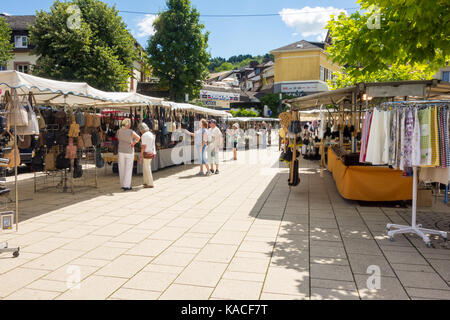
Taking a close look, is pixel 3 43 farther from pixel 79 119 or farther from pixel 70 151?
pixel 70 151

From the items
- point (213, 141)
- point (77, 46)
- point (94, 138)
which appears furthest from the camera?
point (77, 46)

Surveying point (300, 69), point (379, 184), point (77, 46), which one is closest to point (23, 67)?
point (77, 46)

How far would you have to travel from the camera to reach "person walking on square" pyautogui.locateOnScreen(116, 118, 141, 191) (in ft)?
28.5

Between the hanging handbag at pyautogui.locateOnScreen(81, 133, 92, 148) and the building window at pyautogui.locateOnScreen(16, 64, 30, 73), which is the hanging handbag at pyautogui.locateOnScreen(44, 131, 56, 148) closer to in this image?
the hanging handbag at pyautogui.locateOnScreen(81, 133, 92, 148)

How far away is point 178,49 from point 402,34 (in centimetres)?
2252

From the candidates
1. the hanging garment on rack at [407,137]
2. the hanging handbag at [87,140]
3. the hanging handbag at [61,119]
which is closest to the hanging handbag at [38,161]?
the hanging handbag at [61,119]

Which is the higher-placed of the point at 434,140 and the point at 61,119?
the point at 61,119

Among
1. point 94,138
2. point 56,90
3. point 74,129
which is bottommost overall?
point 94,138

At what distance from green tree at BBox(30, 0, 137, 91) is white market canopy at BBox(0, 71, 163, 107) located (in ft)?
30.8

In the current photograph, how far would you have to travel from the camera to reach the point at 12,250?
168 inches

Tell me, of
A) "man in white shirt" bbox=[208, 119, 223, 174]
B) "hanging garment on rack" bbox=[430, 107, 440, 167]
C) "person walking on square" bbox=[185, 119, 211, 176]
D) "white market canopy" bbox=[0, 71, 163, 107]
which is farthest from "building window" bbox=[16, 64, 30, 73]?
"hanging garment on rack" bbox=[430, 107, 440, 167]

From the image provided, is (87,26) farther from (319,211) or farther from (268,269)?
(268,269)

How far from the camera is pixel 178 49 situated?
87.5 ft
